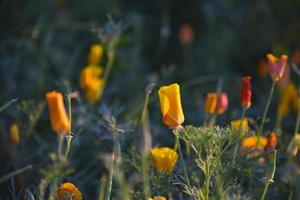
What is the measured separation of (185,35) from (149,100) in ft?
3.84

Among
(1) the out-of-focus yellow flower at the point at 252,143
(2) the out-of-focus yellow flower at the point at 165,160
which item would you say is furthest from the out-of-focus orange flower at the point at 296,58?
(2) the out-of-focus yellow flower at the point at 165,160

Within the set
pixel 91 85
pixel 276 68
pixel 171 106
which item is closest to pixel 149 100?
pixel 91 85

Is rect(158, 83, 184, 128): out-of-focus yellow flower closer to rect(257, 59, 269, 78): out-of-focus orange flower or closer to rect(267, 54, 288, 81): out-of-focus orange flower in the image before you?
rect(267, 54, 288, 81): out-of-focus orange flower

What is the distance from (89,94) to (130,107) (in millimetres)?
193

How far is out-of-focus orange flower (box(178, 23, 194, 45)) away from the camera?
324 cm

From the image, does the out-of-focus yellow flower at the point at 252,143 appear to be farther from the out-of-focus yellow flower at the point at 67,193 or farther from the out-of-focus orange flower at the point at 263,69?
the out-of-focus orange flower at the point at 263,69

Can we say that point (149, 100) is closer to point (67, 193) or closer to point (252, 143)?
point (252, 143)

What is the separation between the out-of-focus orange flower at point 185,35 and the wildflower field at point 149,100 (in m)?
0.01

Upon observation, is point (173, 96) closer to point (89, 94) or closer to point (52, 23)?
point (89, 94)

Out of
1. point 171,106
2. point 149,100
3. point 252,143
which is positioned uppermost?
point 171,106

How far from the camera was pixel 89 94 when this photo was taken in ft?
7.82

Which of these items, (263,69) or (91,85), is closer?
(91,85)

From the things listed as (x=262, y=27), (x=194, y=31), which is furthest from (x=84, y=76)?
(x=194, y=31)

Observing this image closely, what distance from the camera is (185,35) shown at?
3.24 meters
